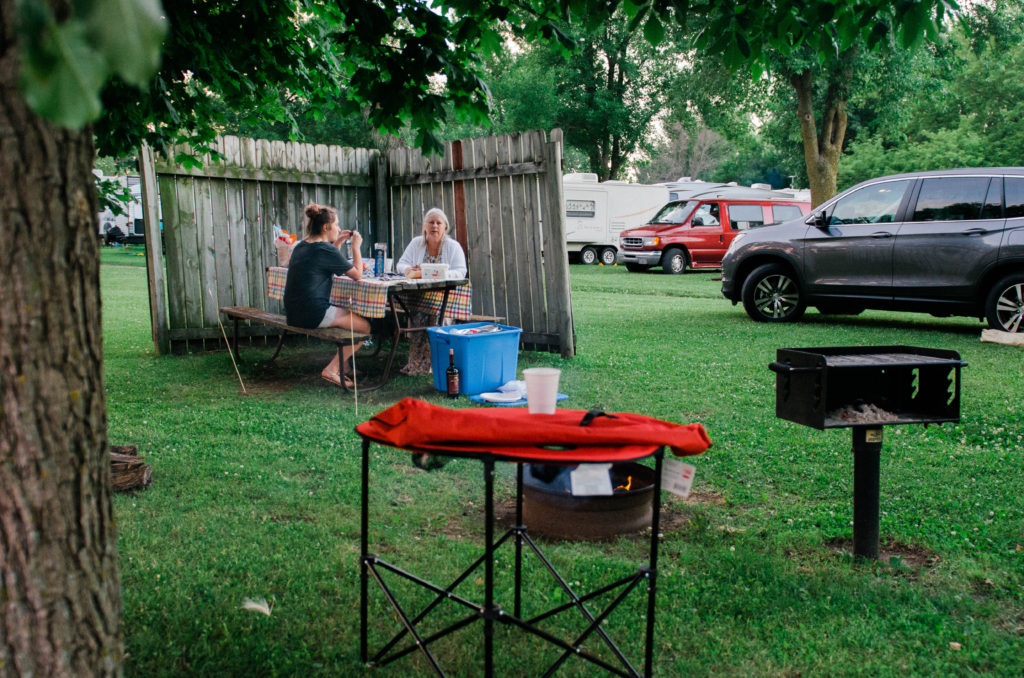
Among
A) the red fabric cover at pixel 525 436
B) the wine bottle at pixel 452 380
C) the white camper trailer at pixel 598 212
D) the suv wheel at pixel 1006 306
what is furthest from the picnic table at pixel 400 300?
the white camper trailer at pixel 598 212

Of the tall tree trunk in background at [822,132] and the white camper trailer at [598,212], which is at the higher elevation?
the tall tree trunk in background at [822,132]

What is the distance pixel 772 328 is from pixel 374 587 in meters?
7.84

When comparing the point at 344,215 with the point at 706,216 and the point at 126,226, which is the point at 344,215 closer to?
the point at 706,216

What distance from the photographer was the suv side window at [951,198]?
882cm

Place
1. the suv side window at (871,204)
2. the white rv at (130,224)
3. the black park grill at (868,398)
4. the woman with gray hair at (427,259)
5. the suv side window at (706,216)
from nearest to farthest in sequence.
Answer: the black park grill at (868,398), the woman with gray hair at (427,259), the suv side window at (871,204), the suv side window at (706,216), the white rv at (130,224)

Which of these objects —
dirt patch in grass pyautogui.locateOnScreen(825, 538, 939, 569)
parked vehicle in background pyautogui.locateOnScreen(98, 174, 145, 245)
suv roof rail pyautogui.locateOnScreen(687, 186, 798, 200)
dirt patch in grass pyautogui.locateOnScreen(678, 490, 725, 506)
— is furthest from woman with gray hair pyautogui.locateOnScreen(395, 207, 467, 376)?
parked vehicle in background pyautogui.locateOnScreen(98, 174, 145, 245)

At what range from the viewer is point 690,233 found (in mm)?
21391

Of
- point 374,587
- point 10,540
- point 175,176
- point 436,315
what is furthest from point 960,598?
point 175,176

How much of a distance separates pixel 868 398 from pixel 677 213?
18858mm

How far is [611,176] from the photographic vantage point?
39156 millimetres

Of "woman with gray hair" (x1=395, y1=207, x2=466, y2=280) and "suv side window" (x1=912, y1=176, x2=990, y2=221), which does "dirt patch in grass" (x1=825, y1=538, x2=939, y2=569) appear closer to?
"woman with gray hair" (x1=395, y1=207, x2=466, y2=280)

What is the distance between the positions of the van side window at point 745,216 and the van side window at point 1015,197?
525 inches

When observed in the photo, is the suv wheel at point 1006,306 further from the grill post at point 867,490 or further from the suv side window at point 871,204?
the grill post at point 867,490

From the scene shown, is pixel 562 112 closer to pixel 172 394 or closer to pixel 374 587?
pixel 172 394
